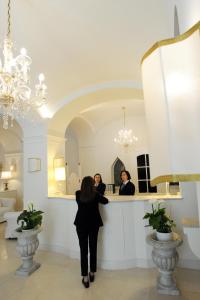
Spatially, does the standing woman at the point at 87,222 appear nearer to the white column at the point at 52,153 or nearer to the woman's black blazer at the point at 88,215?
the woman's black blazer at the point at 88,215

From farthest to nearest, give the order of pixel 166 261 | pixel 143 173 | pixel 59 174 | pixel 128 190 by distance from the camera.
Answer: pixel 143 173 < pixel 59 174 < pixel 128 190 < pixel 166 261

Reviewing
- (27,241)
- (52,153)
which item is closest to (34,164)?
(52,153)

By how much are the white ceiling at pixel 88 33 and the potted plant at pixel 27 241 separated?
259 centimetres

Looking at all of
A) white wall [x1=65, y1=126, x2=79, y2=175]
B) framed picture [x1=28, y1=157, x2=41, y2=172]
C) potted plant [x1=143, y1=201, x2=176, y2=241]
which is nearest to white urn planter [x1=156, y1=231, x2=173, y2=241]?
potted plant [x1=143, y1=201, x2=176, y2=241]

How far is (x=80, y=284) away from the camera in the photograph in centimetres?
286

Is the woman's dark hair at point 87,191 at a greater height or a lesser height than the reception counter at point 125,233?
greater

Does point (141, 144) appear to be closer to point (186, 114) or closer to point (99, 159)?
point (99, 159)

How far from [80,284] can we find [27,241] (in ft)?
3.60

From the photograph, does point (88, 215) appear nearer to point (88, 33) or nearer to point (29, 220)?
point (29, 220)

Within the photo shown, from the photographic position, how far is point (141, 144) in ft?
26.4

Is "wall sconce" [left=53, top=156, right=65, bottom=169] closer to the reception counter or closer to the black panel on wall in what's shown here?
the reception counter

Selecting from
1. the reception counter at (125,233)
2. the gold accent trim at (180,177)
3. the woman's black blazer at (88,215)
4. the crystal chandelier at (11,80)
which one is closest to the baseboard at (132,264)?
the reception counter at (125,233)

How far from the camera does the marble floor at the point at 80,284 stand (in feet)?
8.39

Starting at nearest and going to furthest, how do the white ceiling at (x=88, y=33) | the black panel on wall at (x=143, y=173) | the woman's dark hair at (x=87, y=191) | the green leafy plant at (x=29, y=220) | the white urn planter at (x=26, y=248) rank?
1. the white ceiling at (x=88, y=33)
2. the woman's dark hair at (x=87, y=191)
3. the white urn planter at (x=26, y=248)
4. the green leafy plant at (x=29, y=220)
5. the black panel on wall at (x=143, y=173)
